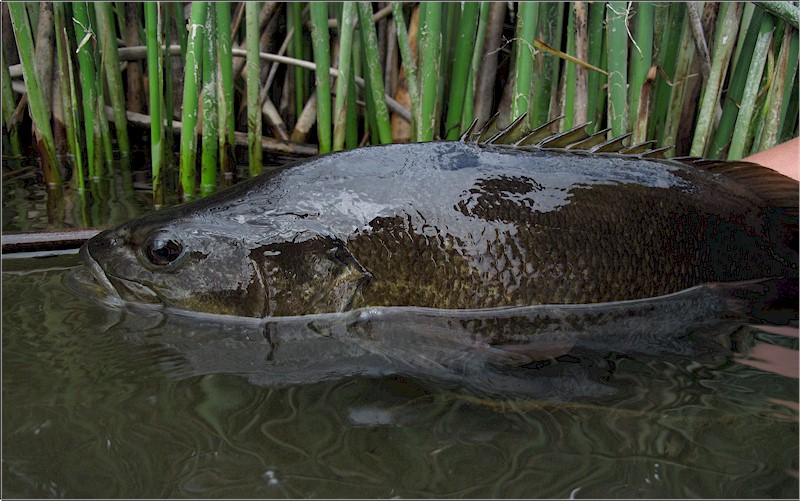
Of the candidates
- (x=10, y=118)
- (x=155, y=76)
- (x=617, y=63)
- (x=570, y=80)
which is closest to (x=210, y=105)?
(x=155, y=76)

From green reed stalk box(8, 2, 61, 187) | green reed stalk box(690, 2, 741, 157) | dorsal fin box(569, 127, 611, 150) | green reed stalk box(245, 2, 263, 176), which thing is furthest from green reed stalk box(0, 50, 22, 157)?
green reed stalk box(690, 2, 741, 157)

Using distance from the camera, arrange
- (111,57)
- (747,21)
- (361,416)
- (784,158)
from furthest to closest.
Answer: (111,57) → (747,21) → (784,158) → (361,416)

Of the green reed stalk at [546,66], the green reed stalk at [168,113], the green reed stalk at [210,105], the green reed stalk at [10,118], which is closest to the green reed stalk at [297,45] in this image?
the green reed stalk at [168,113]

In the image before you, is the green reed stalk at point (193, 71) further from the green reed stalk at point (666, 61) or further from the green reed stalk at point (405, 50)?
the green reed stalk at point (666, 61)

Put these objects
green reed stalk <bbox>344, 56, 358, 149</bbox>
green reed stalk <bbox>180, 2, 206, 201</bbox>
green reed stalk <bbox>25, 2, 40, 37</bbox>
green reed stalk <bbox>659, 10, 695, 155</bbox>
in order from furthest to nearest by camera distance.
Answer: green reed stalk <bbox>344, 56, 358, 149</bbox> < green reed stalk <bbox>25, 2, 40, 37</bbox> < green reed stalk <bbox>659, 10, 695, 155</bbox> < green reed stalk <bbox>180, 2, 206, 201</bbox>

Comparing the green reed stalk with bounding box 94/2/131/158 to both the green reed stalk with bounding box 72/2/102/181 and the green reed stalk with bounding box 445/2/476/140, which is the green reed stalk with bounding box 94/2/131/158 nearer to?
the green reed stalk with bounding box 72/2/102/181

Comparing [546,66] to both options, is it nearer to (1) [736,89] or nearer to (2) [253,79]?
(1) [736,89]

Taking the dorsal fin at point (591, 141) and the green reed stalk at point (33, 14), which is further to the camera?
the green reed stalk at point (33, 14)
